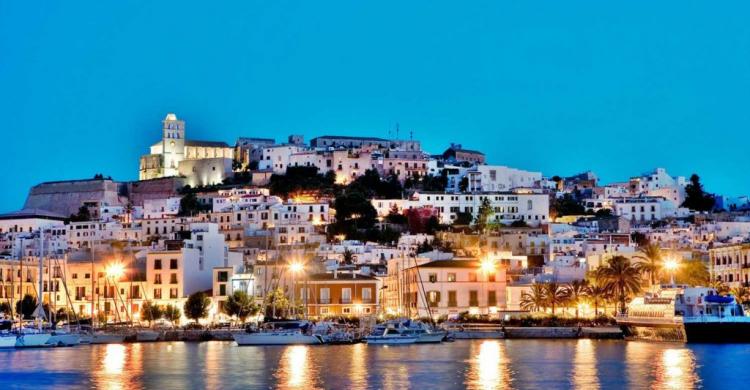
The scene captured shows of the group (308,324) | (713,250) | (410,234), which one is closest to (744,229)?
(713,250)

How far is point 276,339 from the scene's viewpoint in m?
59.8

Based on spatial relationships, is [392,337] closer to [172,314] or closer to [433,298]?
[433,298]

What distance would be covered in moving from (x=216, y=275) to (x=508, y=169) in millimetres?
57978

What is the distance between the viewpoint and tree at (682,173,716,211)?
120 meters

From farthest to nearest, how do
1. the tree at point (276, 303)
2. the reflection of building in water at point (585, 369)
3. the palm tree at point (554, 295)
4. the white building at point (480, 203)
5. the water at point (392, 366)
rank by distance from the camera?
1. the white building at point (480, 203)
2. the palm tree at point (554, 295)
3. the tree at point (276, 303)
4. the water at point (392, 366)
5. the reflection of building in water at point (585, 369)

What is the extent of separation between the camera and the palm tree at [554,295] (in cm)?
6850

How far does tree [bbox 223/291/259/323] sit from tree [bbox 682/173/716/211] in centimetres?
6414

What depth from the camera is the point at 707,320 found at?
55562 mm

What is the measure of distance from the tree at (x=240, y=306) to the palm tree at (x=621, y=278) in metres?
20.0

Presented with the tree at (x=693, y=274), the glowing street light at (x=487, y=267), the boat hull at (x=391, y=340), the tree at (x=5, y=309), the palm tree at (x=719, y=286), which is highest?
the glowing street light at (x=487, y=267)

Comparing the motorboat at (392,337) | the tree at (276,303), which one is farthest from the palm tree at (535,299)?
the tree at (276,303)

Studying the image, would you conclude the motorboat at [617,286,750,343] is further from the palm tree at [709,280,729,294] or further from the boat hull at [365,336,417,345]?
the boat hull at [365,336,417,345]

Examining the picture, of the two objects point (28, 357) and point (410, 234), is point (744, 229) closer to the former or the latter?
point (410, 234)

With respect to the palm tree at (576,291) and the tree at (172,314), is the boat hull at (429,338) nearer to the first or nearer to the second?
the palm tree at (576,291)
